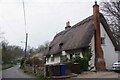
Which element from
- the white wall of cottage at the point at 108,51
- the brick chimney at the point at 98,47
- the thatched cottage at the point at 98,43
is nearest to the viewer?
the brick chimney at the point at 98,47

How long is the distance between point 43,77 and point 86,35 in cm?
925

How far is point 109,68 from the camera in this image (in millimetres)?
31531

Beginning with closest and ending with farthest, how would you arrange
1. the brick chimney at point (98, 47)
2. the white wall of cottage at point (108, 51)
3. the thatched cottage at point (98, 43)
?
the brick chimney at point (98, 47) → the thatched cottage at point (98, 43) → the white wall of cottage at point (108, 51)

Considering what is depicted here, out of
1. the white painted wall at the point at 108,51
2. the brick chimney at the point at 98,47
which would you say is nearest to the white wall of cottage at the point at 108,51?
the white painted wall at the point at 108,51

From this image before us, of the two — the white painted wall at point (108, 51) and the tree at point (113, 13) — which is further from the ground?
the tree at point (113, 13)

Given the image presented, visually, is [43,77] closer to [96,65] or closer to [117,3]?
[96,65]

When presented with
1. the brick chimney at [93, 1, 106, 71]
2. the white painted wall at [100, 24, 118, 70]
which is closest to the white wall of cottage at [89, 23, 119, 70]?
the white painted wall at [100, 24, 118, 70]

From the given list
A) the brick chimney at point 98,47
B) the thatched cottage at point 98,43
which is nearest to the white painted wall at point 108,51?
the thatched cottage at point 98,43

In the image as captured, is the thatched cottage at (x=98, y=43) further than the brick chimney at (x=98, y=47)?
Yes

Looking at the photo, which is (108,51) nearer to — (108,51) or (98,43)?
(108,51)

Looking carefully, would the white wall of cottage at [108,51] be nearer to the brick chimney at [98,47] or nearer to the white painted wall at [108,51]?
the white painted wall at [108,51]

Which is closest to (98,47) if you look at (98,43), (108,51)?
(98,43)

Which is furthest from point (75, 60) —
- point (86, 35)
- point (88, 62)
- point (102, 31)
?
point (102, 31)

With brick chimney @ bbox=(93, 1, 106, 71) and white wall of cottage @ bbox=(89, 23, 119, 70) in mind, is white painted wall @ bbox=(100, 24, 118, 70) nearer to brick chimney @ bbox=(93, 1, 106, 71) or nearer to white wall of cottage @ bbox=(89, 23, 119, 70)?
white wall of cottage @ bbox=(89, 23, 119, 70)
